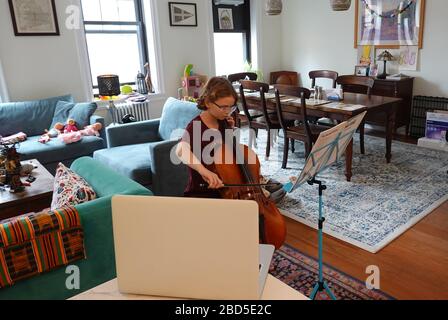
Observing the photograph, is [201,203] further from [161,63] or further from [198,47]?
[198,47]

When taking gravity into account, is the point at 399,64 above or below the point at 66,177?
above

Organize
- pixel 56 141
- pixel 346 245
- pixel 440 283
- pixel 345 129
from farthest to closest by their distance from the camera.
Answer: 1. pixel 56 141
2. pixel 346 245
3. pixel 440 283
4. pixel 345 129

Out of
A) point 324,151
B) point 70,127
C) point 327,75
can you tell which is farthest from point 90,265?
point 327,75

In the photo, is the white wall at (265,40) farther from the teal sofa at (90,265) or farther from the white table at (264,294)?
the white table at (264,294)

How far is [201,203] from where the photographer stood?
33.6 inches

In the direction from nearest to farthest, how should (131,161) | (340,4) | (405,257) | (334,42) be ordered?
(405,257)
(131,161)
(340,4)
(334,42)

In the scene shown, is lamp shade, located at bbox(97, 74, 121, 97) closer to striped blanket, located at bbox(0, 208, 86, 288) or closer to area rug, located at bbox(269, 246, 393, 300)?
area rug, located at bbox(269, 246, 393, 300)

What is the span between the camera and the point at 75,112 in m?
4.07

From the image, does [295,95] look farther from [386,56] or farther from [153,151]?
[386,56]

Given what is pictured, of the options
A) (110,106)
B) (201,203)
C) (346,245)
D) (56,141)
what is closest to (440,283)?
(346,245)

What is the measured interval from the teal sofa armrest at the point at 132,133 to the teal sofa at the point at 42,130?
38cm

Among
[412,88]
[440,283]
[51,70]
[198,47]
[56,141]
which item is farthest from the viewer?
[198,47]

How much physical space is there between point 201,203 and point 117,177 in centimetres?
109

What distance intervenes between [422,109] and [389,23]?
1229 mm
